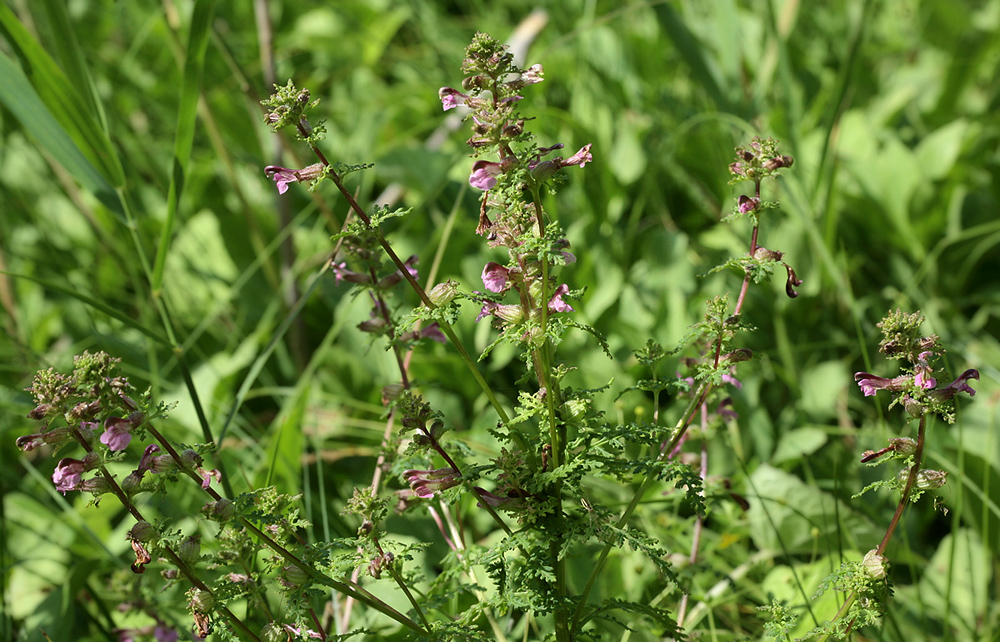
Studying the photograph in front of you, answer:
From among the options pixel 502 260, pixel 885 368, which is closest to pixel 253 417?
pixel 502 260

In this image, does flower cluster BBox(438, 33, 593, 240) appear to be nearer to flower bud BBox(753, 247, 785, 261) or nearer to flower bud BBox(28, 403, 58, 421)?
flower bud BBox(753, 247, 785, 261)

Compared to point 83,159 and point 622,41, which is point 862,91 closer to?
point 622,41

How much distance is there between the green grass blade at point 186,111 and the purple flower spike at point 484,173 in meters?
0.71

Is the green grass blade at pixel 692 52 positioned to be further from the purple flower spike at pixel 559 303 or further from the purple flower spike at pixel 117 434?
the purple flower spike at pixel 117 434

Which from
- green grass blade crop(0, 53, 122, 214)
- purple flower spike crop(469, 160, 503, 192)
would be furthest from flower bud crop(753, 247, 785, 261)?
green grass blade crop(0, 53, 122, 214)

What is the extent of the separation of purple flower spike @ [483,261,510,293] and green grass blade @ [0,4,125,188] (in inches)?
32.5

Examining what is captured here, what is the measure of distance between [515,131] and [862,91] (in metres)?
2.50

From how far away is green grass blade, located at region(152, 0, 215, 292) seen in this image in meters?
1.39

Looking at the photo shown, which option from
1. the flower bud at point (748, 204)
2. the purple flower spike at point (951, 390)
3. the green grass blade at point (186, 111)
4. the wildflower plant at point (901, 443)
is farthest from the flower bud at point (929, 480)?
the green grass blade at point (186, 111)

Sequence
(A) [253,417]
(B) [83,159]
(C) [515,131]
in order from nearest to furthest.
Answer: (C) [515,131] < (B) [83,159] < (A) [253,417]

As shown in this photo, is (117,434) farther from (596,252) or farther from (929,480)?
(596,252)

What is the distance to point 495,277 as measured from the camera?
96 centimetres

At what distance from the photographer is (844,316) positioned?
7.24ft

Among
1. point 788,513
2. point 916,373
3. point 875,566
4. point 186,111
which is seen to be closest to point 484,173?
point 916,373
